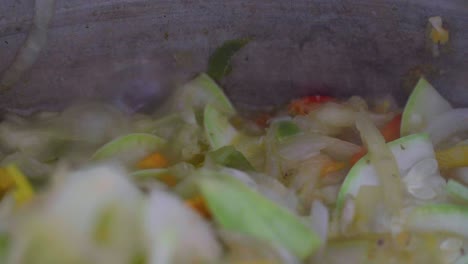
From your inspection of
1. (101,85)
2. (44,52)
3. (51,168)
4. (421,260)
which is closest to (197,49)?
(101,85)

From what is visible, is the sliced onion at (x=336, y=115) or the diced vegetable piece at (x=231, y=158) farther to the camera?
the sliced onion at (x=336, y=115)

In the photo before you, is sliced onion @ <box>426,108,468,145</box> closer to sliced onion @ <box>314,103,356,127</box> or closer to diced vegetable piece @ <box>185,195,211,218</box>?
sliced onion @ <box>314,103,356,127</box>

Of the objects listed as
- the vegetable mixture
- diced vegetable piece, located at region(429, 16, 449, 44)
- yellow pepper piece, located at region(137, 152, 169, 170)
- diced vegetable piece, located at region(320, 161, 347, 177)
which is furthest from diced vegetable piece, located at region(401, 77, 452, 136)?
yellow pepper piece, located at region(137, 152, 169, 170)

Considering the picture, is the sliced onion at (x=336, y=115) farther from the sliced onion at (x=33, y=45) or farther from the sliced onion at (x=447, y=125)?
the sliced onion at (x=33, y=45)

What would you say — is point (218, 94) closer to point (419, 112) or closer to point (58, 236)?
point (419, 112)

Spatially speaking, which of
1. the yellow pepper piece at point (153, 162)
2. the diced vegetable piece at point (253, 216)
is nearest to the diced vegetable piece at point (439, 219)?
the diced vegetable piece at point (253, 216)

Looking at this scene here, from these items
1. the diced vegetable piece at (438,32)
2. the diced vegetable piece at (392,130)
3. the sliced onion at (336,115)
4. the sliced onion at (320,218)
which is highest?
the diced vegetable piece at (438,32)
